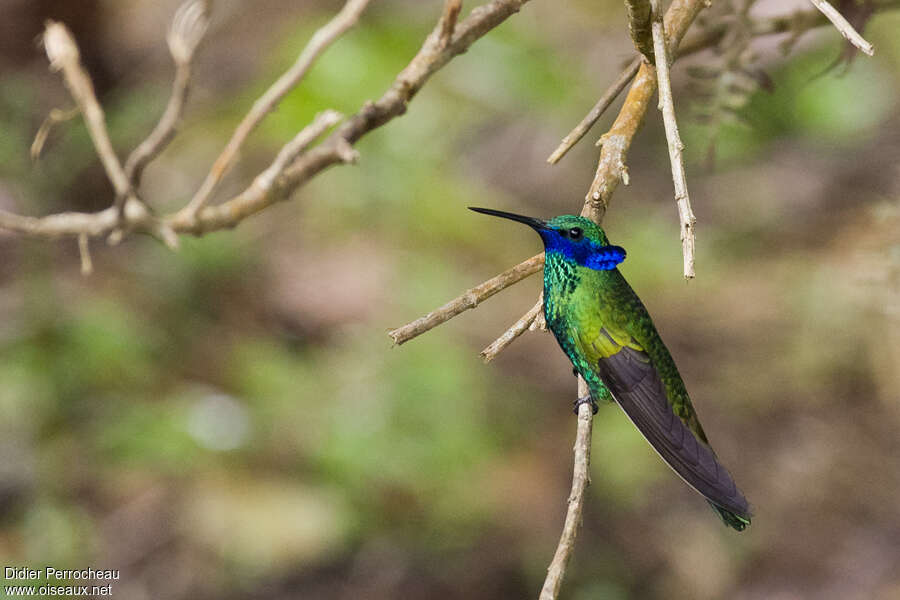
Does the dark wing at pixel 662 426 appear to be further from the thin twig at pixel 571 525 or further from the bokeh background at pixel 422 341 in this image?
the bokeh background at pixel 422 341

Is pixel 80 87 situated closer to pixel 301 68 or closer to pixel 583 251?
pixel 301 68

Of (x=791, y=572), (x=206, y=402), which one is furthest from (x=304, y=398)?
(x=791, y=572)

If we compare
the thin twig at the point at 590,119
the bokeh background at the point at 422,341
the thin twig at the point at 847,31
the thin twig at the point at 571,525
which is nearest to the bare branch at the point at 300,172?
the thin twig at the point at 590,119

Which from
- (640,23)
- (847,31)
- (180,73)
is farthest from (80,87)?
(847,31)

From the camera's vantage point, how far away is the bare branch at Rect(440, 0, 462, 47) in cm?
180

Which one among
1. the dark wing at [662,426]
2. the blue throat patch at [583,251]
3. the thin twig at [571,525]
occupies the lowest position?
the dark wing at [662,426]

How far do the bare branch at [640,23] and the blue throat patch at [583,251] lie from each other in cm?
52

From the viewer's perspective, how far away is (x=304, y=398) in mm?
4871

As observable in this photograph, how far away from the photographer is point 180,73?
6.00 ft

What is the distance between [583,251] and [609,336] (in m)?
0.19

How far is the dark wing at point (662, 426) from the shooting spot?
6.07 ft

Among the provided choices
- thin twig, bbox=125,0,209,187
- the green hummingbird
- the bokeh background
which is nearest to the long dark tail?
the green hummingbird

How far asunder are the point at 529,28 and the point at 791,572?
3.59 m

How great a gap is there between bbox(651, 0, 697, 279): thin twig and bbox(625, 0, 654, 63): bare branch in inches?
0.7
